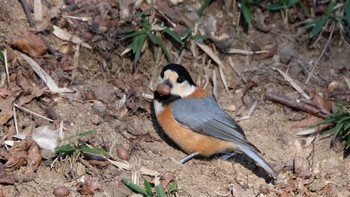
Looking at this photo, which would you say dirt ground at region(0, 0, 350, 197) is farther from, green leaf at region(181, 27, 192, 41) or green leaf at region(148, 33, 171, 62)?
green leaf at region(181, 27, 192, 41)

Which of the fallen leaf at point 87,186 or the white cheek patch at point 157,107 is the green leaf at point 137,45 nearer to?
the white cheek patch at point 157,107

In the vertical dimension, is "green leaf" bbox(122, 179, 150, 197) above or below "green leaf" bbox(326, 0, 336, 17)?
below

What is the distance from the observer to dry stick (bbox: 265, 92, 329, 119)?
321 inches

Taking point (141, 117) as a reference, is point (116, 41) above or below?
above

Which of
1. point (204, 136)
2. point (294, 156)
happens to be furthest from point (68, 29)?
point (294, 156)

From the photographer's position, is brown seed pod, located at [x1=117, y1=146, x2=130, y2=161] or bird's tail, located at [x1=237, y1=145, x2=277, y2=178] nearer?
brown seed pod, located at [x1=117, y1=146, x2=130, y2=161]

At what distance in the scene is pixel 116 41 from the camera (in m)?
7.98

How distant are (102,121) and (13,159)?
1.15 meters

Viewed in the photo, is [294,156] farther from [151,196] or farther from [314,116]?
[151,196]

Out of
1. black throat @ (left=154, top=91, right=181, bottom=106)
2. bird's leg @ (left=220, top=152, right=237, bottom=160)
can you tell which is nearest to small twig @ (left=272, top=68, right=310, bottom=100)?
bird's leg @ (left=220, top=152, right=237, bottom=160)

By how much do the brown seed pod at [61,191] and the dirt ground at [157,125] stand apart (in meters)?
0.06

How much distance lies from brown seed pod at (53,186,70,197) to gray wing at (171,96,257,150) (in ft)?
5.14

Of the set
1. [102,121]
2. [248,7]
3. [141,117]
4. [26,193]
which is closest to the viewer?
[26,193]

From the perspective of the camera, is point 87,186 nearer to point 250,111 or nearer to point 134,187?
point 134,187
